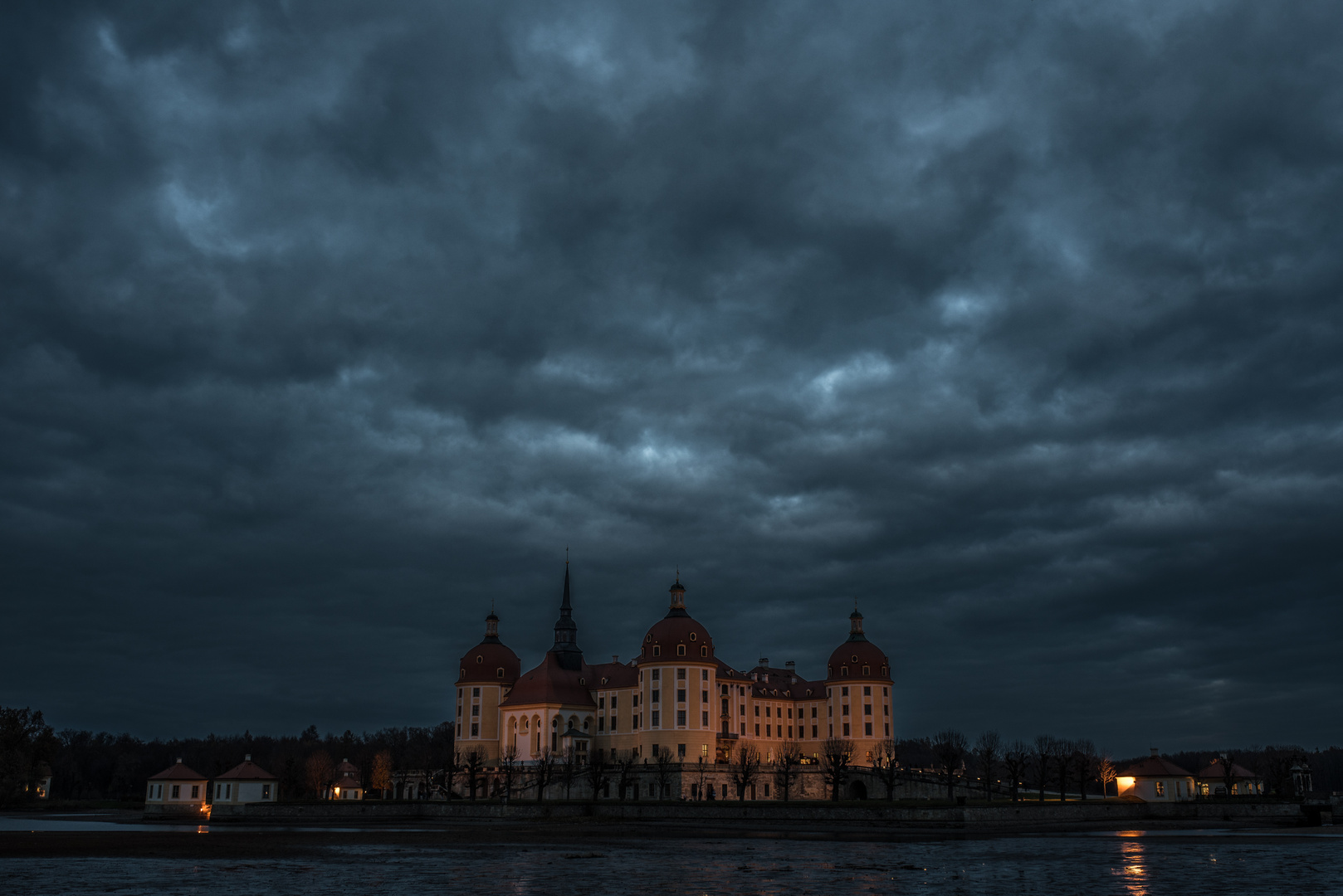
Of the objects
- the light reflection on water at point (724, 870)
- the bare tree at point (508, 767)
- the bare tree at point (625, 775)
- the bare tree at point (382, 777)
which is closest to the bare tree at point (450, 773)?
the bare tree at point (508, 767)

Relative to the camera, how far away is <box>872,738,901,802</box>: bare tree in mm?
95537

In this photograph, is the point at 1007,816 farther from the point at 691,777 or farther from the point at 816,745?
the point at 816,745

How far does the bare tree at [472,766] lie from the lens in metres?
111

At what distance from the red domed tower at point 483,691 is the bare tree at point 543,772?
39.6 ft

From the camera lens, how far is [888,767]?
4158 inches

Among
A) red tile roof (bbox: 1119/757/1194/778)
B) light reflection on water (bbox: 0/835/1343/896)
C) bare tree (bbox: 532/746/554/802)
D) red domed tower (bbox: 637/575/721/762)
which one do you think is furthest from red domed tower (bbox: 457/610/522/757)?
light reflection on water (bbox: 0/835/1343/896)

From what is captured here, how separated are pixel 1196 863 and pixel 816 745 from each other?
315ft

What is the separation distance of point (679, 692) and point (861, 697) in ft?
78.6

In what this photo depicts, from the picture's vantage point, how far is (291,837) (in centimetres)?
6519

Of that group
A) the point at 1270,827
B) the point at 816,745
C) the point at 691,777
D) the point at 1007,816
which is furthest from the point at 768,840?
the point at 816,745

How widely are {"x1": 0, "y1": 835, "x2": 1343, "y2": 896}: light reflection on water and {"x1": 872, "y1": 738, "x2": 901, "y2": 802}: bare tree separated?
41.7 meters

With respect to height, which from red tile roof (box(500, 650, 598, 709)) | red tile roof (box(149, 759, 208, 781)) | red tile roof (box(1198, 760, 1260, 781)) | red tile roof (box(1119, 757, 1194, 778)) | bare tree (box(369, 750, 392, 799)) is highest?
red tile roof (box(500, 650, 598, 709))

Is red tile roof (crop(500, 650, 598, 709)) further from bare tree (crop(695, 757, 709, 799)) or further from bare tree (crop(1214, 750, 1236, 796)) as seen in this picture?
bare tree (crop(1214, 750, 1236, 796))

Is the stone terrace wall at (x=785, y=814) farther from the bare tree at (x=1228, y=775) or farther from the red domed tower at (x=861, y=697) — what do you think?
the red domed tower at (x=861, y=697)
